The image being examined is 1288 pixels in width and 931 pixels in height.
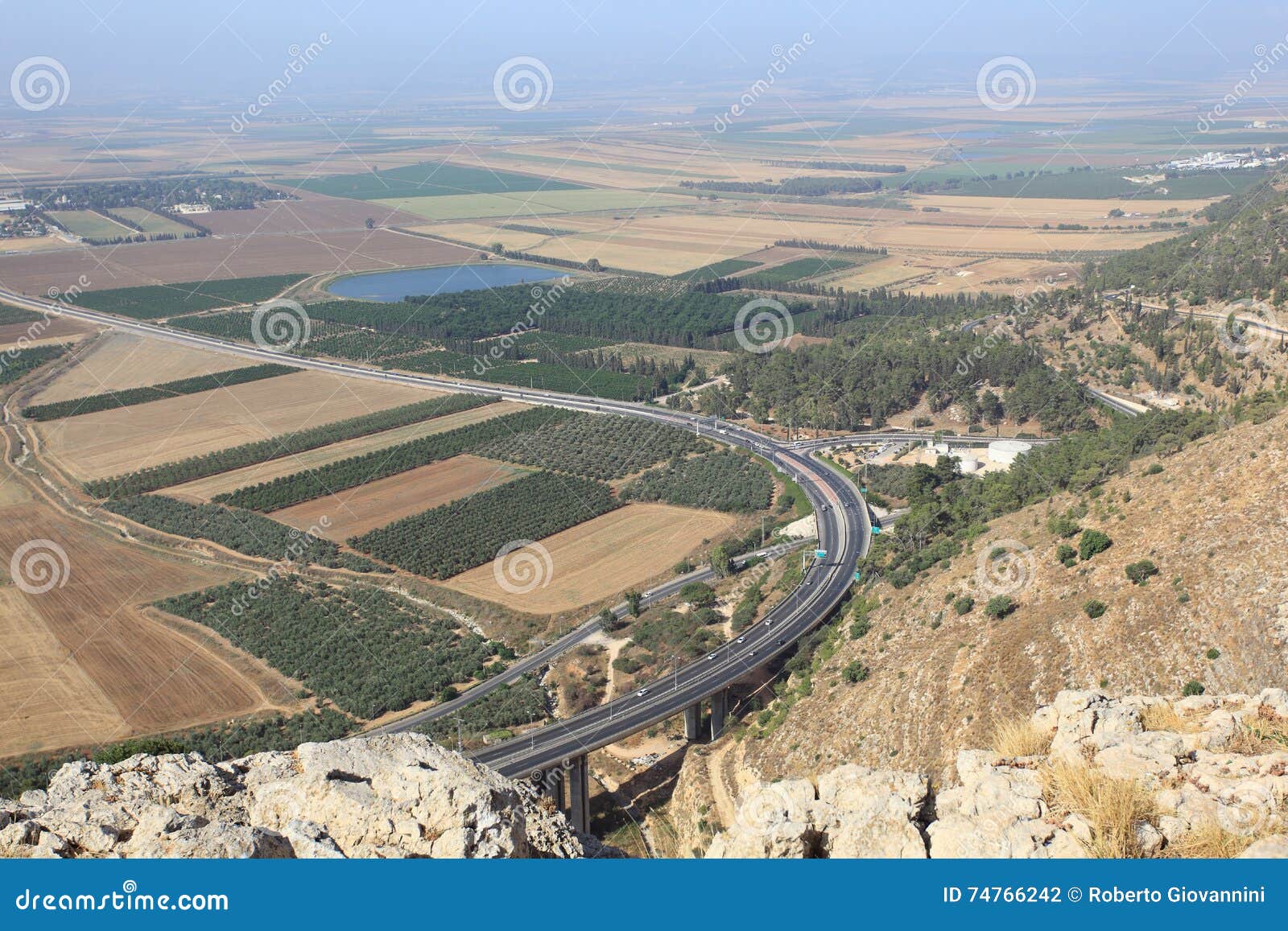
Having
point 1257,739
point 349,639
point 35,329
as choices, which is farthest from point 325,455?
point 1257,739

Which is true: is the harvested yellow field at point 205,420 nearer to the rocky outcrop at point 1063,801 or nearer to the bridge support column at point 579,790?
the bridge support column at point 579,790

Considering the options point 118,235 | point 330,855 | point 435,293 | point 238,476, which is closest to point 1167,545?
point 330,855

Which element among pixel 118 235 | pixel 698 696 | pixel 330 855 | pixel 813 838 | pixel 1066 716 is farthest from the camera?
pixel 118 235

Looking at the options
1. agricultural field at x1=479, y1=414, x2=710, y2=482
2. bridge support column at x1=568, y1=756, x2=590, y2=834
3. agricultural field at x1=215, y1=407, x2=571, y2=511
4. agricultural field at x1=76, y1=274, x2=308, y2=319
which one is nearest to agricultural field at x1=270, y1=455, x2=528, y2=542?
agricultural field at x1=215, y1=407, x2=571, y2=511

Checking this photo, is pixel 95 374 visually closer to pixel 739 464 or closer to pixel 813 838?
pixel 739 464

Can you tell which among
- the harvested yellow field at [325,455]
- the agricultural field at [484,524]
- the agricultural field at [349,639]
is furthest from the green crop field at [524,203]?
the agricultural field at [349,639]

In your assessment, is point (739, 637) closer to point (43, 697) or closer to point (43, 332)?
point (43, 697)
